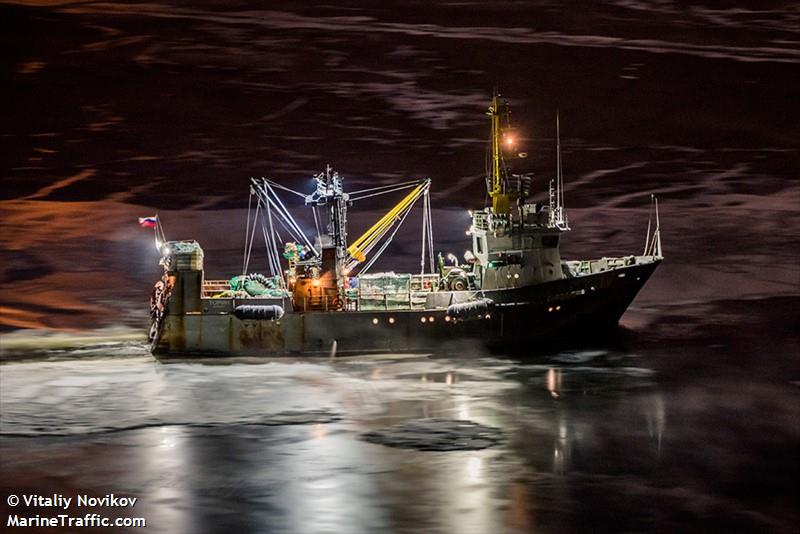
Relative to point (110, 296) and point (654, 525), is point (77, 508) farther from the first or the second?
point (110, 296)

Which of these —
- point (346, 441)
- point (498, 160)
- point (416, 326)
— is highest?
point (498, 160)

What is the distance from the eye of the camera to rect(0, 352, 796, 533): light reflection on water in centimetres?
2108

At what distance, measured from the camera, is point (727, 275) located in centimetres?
8631

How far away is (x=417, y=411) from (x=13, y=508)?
46.6 feet

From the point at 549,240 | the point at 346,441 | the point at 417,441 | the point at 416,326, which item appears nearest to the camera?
the point at 417,441

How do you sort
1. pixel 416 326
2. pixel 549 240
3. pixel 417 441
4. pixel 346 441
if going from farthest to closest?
1. pixel 549 240
2. pixel 416 326
3. pixel 346 441
4. pixel 417 441

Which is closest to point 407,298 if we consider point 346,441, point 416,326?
point 416,326

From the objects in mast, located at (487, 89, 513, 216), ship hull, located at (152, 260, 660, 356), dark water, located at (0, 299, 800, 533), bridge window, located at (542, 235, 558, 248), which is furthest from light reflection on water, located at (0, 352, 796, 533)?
mast, located at (487, 89, 513, 216)

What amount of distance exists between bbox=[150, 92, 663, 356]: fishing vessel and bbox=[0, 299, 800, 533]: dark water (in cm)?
162

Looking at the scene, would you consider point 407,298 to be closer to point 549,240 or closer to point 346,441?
point 549,240

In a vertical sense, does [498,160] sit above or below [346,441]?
above

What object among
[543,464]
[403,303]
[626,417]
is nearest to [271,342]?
[403,303]

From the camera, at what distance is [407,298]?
151 feet

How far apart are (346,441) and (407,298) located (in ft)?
62.3
